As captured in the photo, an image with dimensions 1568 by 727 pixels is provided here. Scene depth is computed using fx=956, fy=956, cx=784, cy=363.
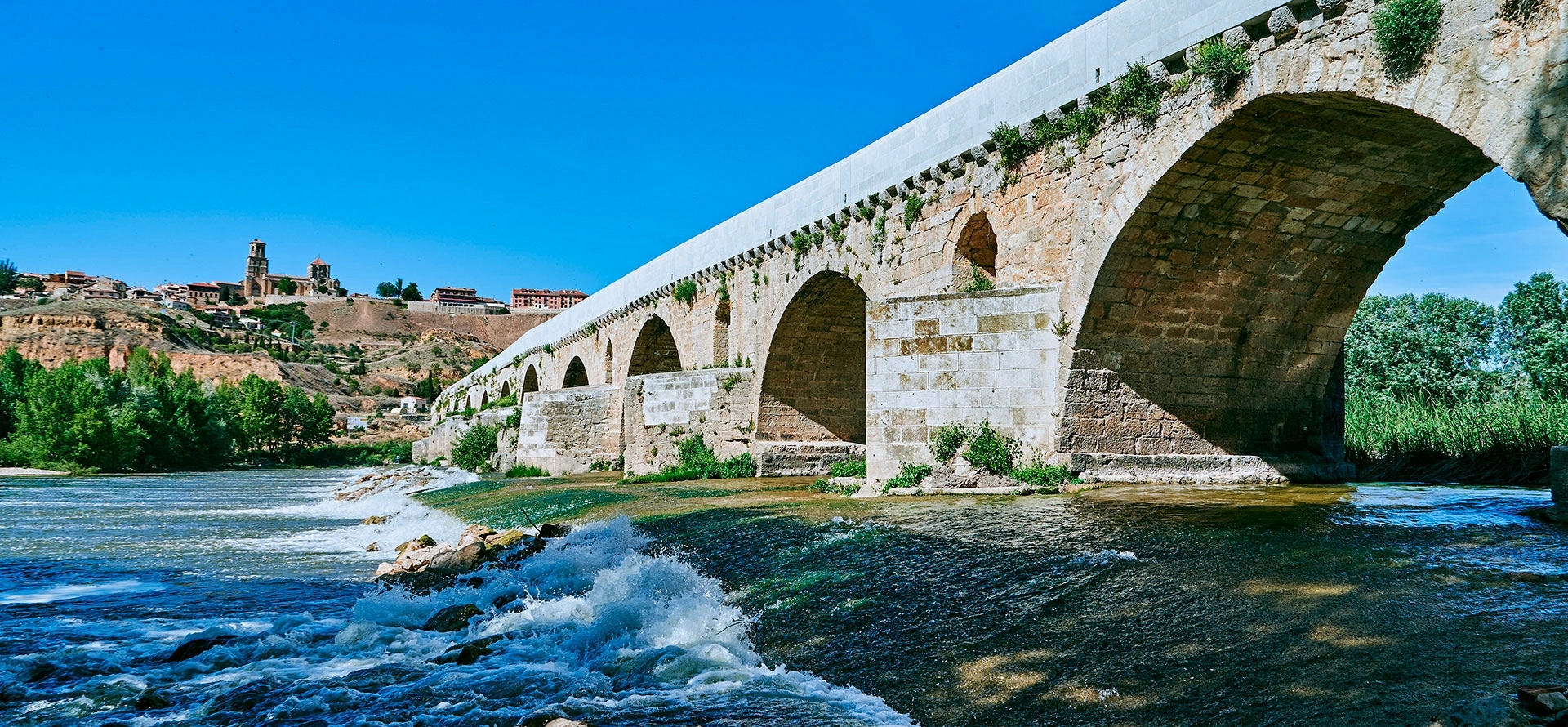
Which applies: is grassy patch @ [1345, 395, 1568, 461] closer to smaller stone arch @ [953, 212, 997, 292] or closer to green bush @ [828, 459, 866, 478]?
smaller stone arch @ [953, 212, 997, 292]

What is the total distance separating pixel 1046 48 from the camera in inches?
403

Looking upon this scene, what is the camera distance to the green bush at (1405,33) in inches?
247

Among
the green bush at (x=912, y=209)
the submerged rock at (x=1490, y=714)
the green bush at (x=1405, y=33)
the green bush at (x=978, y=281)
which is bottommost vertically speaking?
the submerged rock at (x=1490, y=714)

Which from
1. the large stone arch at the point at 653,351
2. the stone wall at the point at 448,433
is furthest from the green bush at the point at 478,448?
the large stone arch at the point at 653,351

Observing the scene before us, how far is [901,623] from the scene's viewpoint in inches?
183

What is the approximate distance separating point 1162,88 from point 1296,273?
287 cm

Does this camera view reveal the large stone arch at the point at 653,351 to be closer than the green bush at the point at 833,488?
No

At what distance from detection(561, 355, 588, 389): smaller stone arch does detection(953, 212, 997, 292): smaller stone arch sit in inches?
838

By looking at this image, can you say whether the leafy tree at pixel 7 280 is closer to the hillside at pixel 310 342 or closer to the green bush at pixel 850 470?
the hillside at pixel 310 342

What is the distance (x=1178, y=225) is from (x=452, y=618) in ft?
24.2

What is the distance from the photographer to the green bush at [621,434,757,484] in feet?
52.2

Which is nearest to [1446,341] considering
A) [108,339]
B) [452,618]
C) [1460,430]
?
[1460,430]

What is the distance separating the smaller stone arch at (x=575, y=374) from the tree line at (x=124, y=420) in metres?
16.2

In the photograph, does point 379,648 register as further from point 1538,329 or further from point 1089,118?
point 1538,329
